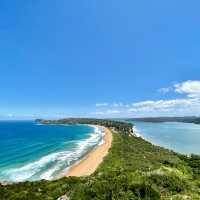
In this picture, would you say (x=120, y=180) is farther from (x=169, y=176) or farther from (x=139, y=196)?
(x=169, y=176)

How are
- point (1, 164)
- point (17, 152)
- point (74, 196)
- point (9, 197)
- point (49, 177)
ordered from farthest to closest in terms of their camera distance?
point (17, 152)
point (1, 164)
point (49, 177)
point (9, 197)
point (74, 196)

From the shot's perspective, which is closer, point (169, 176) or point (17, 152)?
point (169, 176)

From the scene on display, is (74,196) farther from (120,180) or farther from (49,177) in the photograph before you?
(49,177)

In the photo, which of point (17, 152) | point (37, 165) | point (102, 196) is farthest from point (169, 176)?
point (17, 152)

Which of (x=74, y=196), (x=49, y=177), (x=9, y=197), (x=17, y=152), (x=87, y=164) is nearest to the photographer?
(x=74, y=196)

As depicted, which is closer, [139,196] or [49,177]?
[139,196]

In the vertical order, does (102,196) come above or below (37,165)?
above

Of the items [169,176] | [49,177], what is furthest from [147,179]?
[49,177]

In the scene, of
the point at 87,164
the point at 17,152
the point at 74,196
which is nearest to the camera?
the point at 74,196

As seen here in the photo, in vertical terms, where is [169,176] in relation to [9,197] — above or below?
above
